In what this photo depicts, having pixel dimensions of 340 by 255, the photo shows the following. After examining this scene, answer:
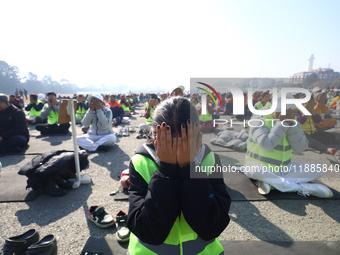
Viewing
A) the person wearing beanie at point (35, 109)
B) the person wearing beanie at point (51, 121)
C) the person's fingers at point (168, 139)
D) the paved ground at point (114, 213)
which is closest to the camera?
the person's fingers at point (168, 139)

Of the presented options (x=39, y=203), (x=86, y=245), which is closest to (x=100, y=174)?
(x=39, y=203)

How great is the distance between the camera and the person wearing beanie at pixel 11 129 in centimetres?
559

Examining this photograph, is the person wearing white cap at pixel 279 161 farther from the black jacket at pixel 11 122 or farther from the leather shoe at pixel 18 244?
the black jacket at pixel 11 122

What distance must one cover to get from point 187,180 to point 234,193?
269 cm

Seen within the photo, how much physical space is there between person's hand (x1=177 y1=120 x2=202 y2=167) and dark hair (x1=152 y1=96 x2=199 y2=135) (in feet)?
0.14

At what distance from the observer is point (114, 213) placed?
2.89 metres

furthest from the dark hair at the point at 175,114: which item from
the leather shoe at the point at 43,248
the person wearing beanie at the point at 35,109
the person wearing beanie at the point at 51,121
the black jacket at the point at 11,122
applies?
the person wearing beanie at the point at 35,109

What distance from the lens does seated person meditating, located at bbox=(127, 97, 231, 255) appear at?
1023 mm

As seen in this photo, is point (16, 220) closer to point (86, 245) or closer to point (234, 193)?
point (86, 245)

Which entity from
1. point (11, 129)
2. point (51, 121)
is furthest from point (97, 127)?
point (51, 121)

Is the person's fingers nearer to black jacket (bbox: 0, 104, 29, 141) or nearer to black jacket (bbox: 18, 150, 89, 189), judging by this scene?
black jacket (bbox: 18, 150, 89, 189)

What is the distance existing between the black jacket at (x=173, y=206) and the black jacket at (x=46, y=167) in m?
2.76

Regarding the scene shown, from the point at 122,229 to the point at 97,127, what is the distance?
4190 mm

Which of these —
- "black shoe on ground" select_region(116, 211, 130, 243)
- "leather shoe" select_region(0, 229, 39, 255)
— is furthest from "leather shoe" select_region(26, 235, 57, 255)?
"black shoe on ground" select_region(116, 211, 130, 243)
